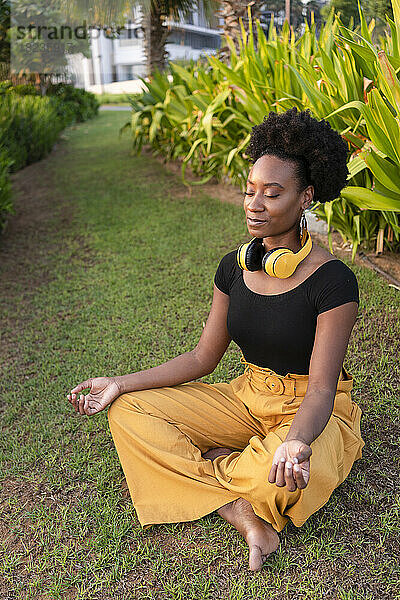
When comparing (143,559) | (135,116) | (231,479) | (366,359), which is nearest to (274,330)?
(231,479)

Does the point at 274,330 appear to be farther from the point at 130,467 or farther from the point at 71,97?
the point at 71,97

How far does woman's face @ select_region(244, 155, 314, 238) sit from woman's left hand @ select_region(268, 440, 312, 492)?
2.59 ft

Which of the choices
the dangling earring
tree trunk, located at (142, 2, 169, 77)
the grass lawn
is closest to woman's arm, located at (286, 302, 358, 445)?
the dangling earring

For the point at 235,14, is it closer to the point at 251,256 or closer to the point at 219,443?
the point at 251,256

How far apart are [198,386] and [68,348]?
1.70 metres

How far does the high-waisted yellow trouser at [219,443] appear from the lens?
6.98 feet

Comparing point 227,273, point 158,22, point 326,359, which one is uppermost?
point 158,22

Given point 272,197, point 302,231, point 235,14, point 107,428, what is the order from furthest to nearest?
point 235,14, point 107,428, point 302,231, point 272,197

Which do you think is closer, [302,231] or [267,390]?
[302,231]

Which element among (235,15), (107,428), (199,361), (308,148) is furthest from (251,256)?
(235,15)

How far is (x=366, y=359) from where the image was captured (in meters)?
3.43

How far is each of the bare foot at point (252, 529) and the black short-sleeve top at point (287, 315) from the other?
527 millimetres

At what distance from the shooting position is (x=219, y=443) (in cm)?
259

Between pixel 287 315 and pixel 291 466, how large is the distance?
0.59 metres
